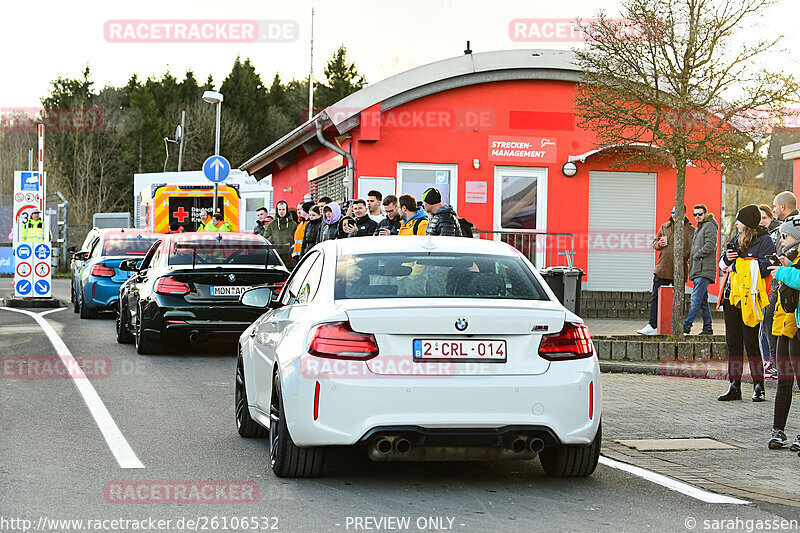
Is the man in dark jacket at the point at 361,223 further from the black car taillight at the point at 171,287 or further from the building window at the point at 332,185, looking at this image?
the building window at the point at 332,185

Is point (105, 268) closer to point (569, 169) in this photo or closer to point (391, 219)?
point (391, 219)

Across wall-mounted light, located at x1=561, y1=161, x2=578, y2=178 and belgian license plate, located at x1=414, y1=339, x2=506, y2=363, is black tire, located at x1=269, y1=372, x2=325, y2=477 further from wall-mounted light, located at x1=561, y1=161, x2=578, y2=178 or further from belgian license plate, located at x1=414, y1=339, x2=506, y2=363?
wall-mounted light, located at x1=561, y1=161, x2=578, y2=178

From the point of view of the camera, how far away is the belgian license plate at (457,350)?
6.22 meters

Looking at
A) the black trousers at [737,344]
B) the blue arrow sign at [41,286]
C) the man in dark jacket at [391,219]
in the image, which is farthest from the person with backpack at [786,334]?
the blue arrow sign at [41,286]

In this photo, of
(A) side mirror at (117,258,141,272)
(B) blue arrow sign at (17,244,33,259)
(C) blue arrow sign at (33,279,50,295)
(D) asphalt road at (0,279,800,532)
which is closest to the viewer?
(D) asphalt road at (0,279,800,532)

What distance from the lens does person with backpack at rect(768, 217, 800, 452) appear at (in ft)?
26.9

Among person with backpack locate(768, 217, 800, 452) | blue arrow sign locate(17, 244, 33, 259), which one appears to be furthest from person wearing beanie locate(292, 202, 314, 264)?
person with backpack locate(768, 217, 800, 452)

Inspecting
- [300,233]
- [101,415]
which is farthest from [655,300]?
[101,415]

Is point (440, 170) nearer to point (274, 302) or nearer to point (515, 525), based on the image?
point (274, 302)

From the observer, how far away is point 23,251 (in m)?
24.5

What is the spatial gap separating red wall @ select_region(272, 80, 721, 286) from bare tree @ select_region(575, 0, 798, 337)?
24.0 ft

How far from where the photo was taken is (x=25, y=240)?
24500 mm

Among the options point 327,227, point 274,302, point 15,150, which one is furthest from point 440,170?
point 15,150

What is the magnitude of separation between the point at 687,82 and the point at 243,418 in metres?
9.69
